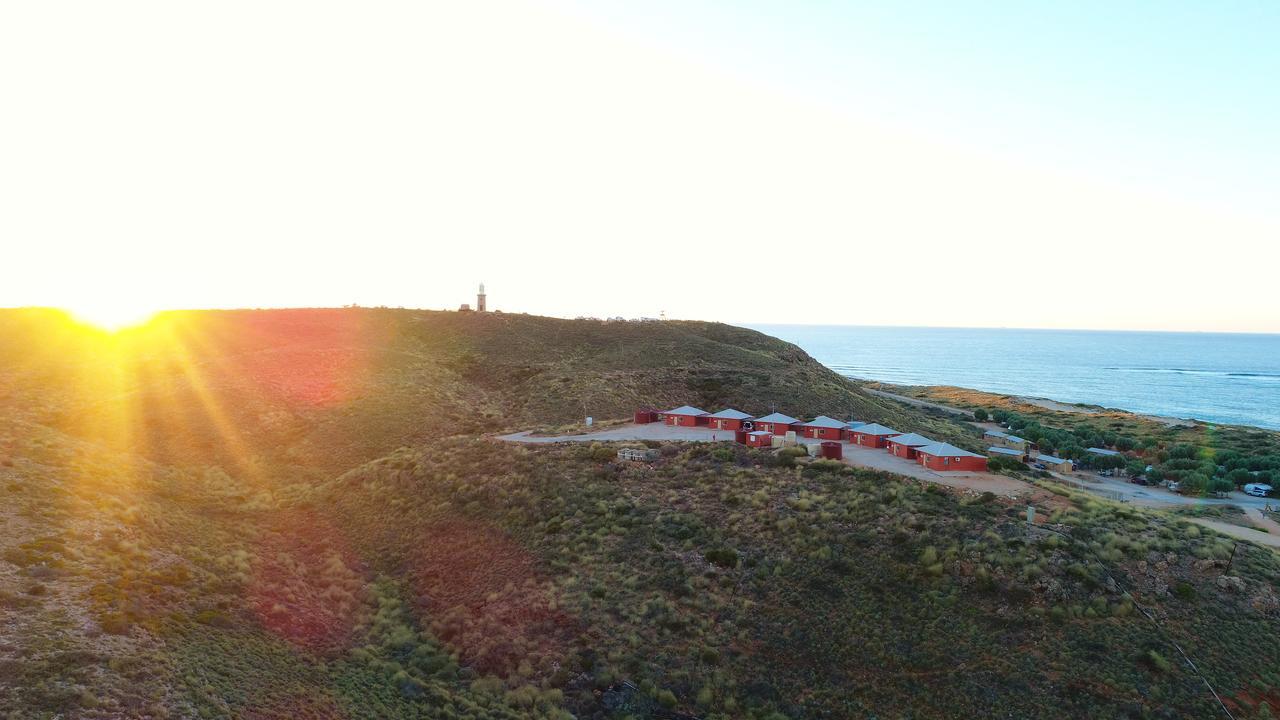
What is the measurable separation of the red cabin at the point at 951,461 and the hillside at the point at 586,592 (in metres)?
4.15

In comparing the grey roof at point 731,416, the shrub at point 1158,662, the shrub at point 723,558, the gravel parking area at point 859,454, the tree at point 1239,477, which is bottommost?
the tree at point 1239,477

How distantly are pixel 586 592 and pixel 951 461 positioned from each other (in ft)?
63.5

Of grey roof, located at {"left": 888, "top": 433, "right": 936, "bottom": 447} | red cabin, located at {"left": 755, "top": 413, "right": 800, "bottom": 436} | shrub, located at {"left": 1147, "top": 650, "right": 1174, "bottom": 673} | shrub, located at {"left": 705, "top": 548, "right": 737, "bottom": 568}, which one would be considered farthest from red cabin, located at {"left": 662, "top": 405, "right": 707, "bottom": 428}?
shrub, located at {"left": 1147, "top": 650, "right": 1174, "bottom": 673}

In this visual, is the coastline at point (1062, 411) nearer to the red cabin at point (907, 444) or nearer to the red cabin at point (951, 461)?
the red cabin at point (907, 444)

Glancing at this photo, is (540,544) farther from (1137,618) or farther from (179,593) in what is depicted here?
(1137,618)

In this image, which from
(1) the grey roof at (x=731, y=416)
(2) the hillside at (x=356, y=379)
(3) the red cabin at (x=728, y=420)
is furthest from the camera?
(2) the hillside at (x=356, y=379)

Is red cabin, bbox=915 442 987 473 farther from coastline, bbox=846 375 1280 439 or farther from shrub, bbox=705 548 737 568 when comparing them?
coastline, bbox=846 375 1280 439

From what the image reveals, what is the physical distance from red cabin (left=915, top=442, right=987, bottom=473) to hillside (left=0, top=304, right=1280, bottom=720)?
4151mm

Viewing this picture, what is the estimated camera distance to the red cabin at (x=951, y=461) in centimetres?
3175

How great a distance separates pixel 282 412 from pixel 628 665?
37.5 metres

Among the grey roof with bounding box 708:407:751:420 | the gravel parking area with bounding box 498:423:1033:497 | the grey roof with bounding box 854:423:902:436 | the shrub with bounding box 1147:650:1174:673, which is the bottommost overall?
the shrub with bounding box 1147:650:1174:673

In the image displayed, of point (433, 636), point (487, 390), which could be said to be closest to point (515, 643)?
point (433, 636)

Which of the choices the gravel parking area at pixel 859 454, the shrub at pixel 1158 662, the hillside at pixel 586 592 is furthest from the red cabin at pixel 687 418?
the shrub at pixel 1158 662

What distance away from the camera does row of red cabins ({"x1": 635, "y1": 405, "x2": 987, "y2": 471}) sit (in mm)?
32156
